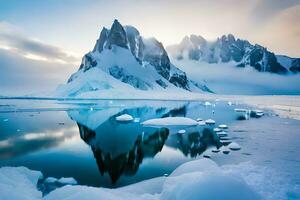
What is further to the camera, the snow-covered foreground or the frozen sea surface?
the frozen sea surface

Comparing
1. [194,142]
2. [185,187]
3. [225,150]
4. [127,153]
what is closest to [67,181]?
[185,187]

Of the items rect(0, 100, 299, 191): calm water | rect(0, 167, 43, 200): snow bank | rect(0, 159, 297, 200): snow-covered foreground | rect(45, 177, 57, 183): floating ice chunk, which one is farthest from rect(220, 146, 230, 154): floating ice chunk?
rect(0, 167, 43, 200): snow bank

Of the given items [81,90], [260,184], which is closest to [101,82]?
[81,90]

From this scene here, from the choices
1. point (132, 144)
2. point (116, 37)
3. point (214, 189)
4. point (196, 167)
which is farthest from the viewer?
point (116, 37)

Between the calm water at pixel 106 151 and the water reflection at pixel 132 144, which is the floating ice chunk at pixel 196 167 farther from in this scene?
the water reflection at pixel 132 144

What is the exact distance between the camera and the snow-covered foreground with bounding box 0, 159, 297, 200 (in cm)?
783

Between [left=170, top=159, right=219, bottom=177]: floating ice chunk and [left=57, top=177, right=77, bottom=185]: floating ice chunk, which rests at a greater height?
[left=170, top=159, right=219, bottom=177]: floating ice chunk

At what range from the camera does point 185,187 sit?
27.0ft

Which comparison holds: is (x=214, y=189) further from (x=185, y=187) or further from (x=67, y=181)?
(x=67, y=181)

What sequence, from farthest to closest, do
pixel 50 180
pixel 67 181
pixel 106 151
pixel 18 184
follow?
pixel 106 151
pixel 50 180
pixel 67 181
pixel 18 184

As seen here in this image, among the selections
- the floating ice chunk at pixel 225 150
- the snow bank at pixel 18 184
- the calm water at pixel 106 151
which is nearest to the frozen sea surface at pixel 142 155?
the calm water at pixel 106 151

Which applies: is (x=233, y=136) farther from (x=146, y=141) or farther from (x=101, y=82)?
(x=101, y=82)

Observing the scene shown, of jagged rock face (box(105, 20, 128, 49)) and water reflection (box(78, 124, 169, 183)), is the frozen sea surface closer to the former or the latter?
water reflection (box(78, 124, 169, 183))

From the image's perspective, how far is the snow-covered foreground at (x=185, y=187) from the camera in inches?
308
